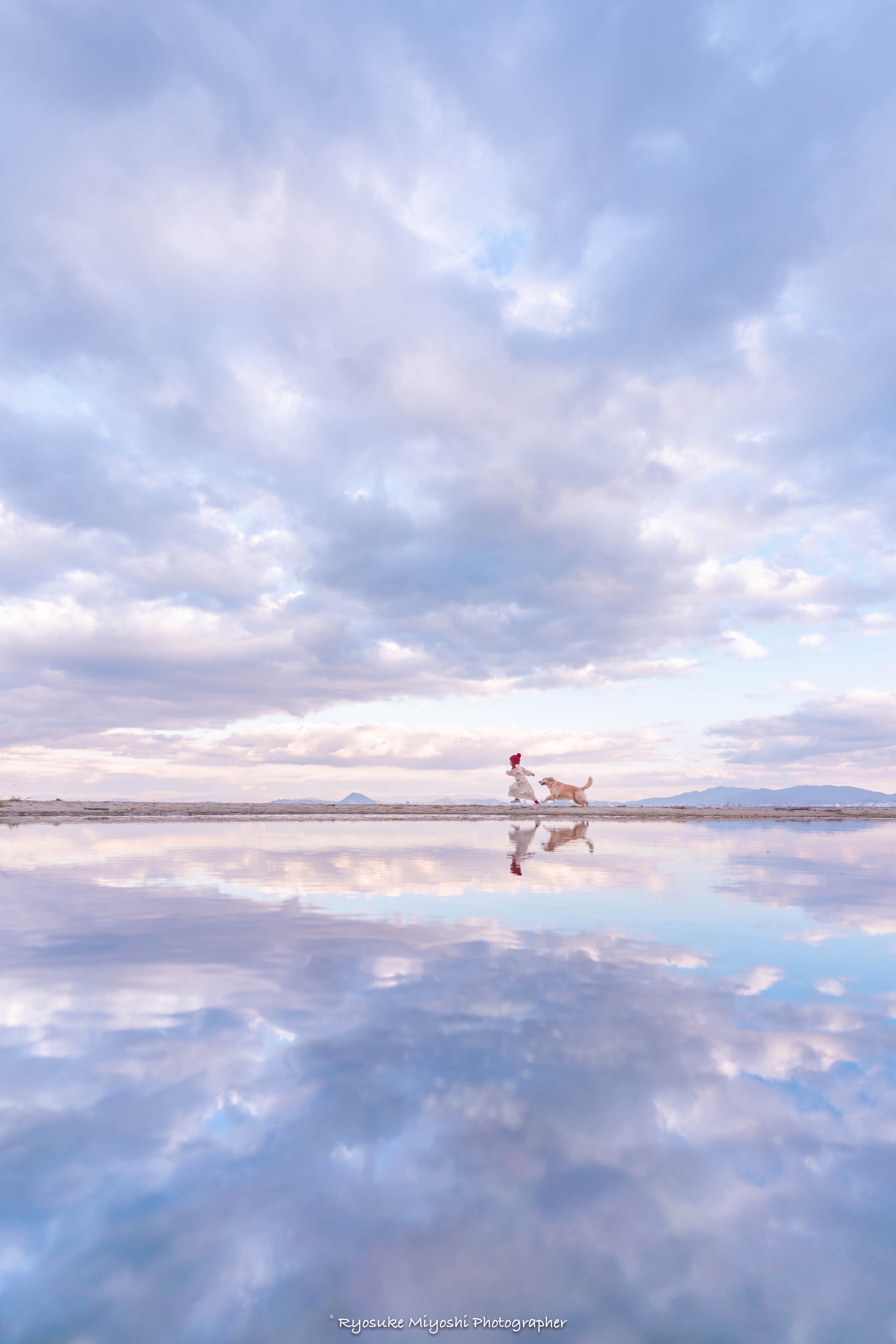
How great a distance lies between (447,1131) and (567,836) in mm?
24097

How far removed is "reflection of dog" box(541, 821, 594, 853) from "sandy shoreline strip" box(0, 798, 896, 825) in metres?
6.81

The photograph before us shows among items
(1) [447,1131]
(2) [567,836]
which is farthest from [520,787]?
(1) [447,1131]

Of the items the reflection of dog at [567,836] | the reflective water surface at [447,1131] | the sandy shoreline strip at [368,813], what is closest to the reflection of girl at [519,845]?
the reflection of dog at [567,836]

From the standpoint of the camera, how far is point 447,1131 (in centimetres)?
401

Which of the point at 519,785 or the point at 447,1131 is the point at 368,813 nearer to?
the point at 519,785

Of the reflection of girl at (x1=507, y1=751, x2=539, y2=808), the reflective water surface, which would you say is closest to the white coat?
the reflection of girl at (x1=507, y1=751, x2=539, y2=808)

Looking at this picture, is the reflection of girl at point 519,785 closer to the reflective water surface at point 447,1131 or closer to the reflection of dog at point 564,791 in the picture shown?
the reflection of dog at point 564,791

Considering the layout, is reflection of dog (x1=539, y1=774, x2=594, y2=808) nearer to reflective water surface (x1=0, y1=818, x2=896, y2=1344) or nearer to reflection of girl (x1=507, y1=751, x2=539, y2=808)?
reflection of girl (x1=507, y1=751, x2=539, y2=808)

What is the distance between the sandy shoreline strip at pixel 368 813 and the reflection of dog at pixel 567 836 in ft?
22.3

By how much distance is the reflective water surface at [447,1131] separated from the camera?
285 centimetres

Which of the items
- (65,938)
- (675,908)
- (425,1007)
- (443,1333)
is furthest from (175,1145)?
(675,908)

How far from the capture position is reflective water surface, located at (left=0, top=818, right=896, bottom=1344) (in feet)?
9.36

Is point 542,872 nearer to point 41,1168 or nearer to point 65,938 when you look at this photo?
point 65,938

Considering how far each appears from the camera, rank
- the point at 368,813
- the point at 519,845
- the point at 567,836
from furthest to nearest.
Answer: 1. the point at 368,813
2. the point at 567,836
3. the point at 519,845
